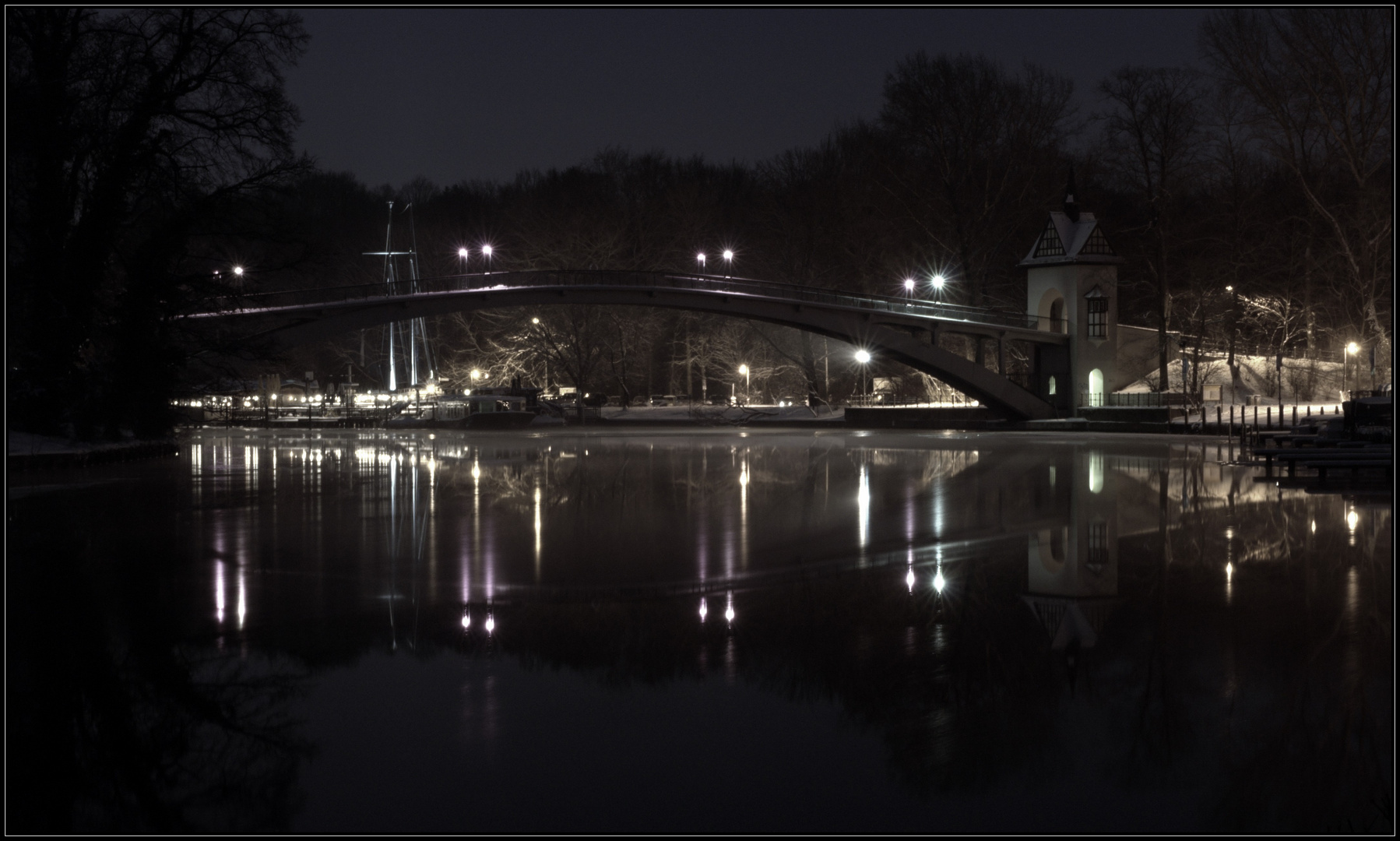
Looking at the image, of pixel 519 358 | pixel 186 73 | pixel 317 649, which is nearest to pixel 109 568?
pixel 317 649

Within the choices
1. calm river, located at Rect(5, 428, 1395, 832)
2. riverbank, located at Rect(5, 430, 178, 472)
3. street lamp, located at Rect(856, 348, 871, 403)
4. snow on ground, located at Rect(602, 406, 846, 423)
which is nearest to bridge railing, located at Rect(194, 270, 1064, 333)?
street lamp, located at Rect(856, 348, 871, 403)

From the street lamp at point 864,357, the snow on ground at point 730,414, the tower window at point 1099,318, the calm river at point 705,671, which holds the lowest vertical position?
the calm river at point 705,671

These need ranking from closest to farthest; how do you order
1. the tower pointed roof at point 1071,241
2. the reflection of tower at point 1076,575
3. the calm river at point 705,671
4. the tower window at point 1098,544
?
1. the calm river at point 705,671
2. the reflection of tower at point 1076,575
3. the tower window at point 1098,544
4. the tower pointed roof at point 1071,241

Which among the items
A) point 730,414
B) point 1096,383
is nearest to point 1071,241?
point 1096,383

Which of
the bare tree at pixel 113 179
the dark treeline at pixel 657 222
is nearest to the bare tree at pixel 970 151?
the dark treeline at pixel 657 222

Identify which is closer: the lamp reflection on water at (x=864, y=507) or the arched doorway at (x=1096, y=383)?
the lamp reflection on water at (x=864, y=507)

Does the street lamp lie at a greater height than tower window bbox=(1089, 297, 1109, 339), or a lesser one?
lesser

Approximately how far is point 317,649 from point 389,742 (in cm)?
258

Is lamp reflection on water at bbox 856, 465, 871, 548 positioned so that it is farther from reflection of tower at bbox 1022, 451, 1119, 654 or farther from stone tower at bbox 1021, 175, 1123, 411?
stone tower at bbox 1021, 175, 1123, 411

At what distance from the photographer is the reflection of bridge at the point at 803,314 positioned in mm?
52188

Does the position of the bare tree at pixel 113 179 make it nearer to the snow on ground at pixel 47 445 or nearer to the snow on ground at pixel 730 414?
the snow on ground at pixel 47 445

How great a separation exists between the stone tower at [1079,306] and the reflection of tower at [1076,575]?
4085 centimetres

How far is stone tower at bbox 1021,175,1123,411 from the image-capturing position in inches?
2304

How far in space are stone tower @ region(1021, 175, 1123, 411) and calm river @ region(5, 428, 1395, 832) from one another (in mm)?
41520
